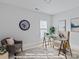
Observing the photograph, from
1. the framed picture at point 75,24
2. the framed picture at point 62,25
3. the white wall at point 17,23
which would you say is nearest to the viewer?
the white wall at point 17,23

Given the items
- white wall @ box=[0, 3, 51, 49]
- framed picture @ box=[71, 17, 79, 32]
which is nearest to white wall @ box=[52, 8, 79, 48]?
framed picture @ box=[71, 17, 79, 32]

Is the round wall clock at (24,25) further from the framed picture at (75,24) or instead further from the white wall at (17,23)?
the framed picture at (75,24)

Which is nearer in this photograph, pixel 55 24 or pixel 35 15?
pixel 35 15

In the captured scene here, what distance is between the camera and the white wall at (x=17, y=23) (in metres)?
4.26

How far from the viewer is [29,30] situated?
528 cm

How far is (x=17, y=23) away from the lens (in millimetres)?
4742

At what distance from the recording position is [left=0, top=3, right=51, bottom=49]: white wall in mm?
4257

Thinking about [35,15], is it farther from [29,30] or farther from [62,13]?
[62,13]

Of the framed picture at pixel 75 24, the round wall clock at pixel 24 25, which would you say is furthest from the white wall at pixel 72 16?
the round wall clock at pixel 24 25

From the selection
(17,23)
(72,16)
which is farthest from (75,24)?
(17,23)

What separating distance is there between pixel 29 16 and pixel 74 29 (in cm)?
276

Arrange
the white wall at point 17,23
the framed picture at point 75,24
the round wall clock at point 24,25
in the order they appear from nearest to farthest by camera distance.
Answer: the white wall at point 17,23
the framed picture at point 75,24
the round wall clock at point 24,25

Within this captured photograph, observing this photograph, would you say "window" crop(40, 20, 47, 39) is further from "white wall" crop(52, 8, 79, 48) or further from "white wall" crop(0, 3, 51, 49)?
"white wall" crop(52, 8, 79, 48)

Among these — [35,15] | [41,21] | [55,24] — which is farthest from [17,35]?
[55,24]
